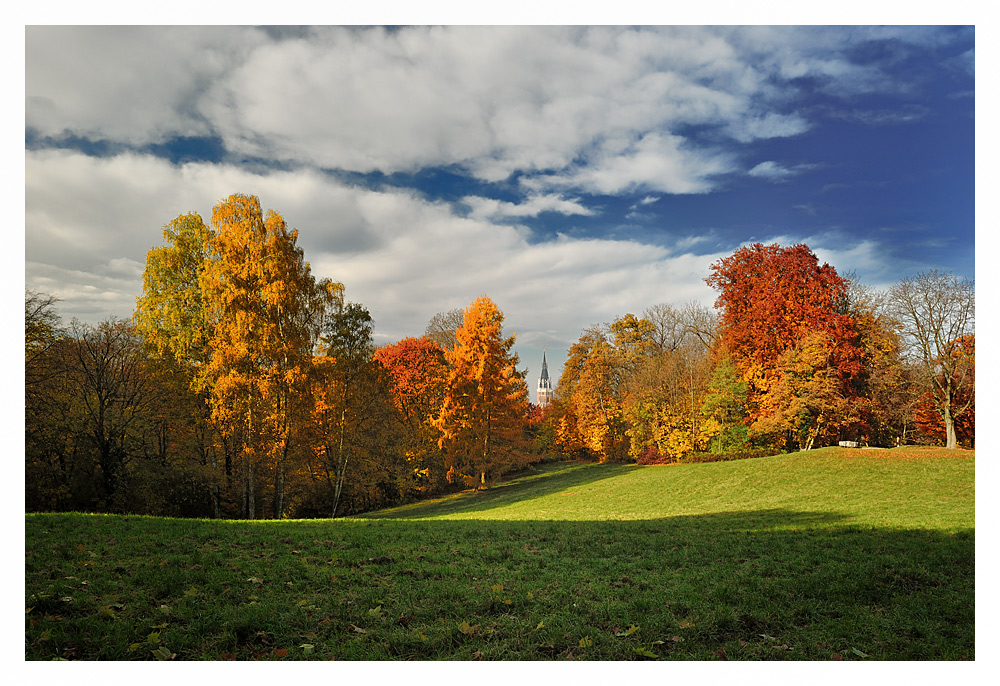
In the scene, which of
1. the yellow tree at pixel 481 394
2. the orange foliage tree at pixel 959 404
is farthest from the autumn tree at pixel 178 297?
the orange foliage tree at pixel 959 404

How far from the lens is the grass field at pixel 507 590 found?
11.0 ft

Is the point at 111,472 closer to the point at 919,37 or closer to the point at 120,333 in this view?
the point at 120,333

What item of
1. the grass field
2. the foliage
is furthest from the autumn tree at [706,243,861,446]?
the grass field

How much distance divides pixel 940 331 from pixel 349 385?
1501cm

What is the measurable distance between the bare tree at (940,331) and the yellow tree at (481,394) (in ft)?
38.1

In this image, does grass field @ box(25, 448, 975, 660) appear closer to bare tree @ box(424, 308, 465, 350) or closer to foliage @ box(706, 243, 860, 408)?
foliage @ box(706, 243, 860, 408)

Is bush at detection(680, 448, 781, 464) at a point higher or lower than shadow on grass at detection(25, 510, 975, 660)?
lower

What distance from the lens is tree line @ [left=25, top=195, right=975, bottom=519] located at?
32.2 feet

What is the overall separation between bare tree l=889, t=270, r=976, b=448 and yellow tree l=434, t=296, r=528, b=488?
11.6 metres

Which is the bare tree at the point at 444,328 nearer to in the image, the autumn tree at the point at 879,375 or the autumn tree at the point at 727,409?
the autumn tree at the point at 727,409

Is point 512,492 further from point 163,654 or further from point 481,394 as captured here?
point 163,654

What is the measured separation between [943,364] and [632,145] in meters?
8.88

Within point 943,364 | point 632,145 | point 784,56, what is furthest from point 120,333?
point 943,364

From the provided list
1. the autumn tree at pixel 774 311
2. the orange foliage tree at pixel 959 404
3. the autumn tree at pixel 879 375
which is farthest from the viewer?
the autumn tree at pixel 774 311
